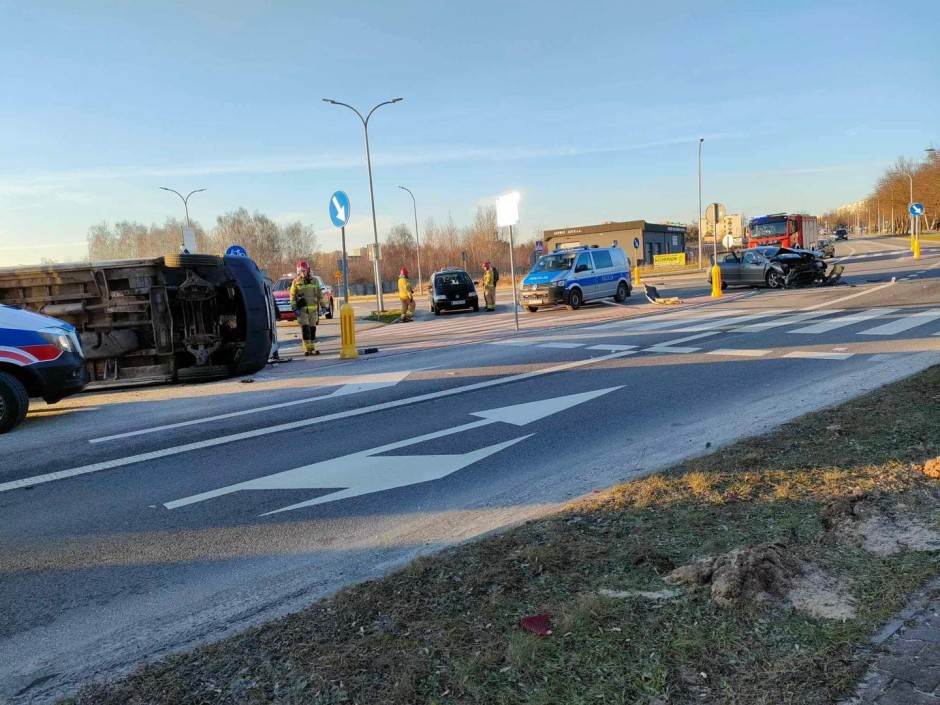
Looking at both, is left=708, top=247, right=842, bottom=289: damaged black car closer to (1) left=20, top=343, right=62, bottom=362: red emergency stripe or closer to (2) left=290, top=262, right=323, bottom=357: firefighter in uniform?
(2) left=290, top=262, right=323, bottom=357: firefighter in uniform

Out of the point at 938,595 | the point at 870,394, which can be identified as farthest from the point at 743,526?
the point at 870,394

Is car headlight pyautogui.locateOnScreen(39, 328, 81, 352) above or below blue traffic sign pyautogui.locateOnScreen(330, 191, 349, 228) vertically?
below

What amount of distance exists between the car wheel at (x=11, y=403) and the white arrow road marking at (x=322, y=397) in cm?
137

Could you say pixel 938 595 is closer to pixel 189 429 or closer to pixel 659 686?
pixel 659 686

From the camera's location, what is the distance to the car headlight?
841 cm

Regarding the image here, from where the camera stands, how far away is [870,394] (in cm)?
697

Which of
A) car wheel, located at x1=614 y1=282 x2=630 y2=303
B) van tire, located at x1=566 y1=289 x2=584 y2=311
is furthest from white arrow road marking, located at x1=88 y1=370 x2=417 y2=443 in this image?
car wheel, located at x1=614 y1=282 x2=630 y2=303

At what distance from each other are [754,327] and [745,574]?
40.2ft

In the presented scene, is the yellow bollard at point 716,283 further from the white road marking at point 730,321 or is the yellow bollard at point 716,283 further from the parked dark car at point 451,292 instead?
the parked dark car at point 451,292

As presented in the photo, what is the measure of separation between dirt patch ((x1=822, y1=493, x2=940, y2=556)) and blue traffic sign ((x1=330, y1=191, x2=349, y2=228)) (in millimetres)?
Result: 11064

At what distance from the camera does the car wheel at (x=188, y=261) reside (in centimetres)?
1086

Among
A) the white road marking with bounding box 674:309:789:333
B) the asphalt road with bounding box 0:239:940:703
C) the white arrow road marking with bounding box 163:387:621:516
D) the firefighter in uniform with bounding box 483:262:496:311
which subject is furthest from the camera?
the firefighter in uniform with bounding box 483:262:496:311

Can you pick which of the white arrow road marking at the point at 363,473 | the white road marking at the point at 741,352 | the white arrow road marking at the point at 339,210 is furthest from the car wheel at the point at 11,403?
the white road marking at the point at 741,352

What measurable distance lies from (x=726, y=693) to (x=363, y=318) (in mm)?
25360
